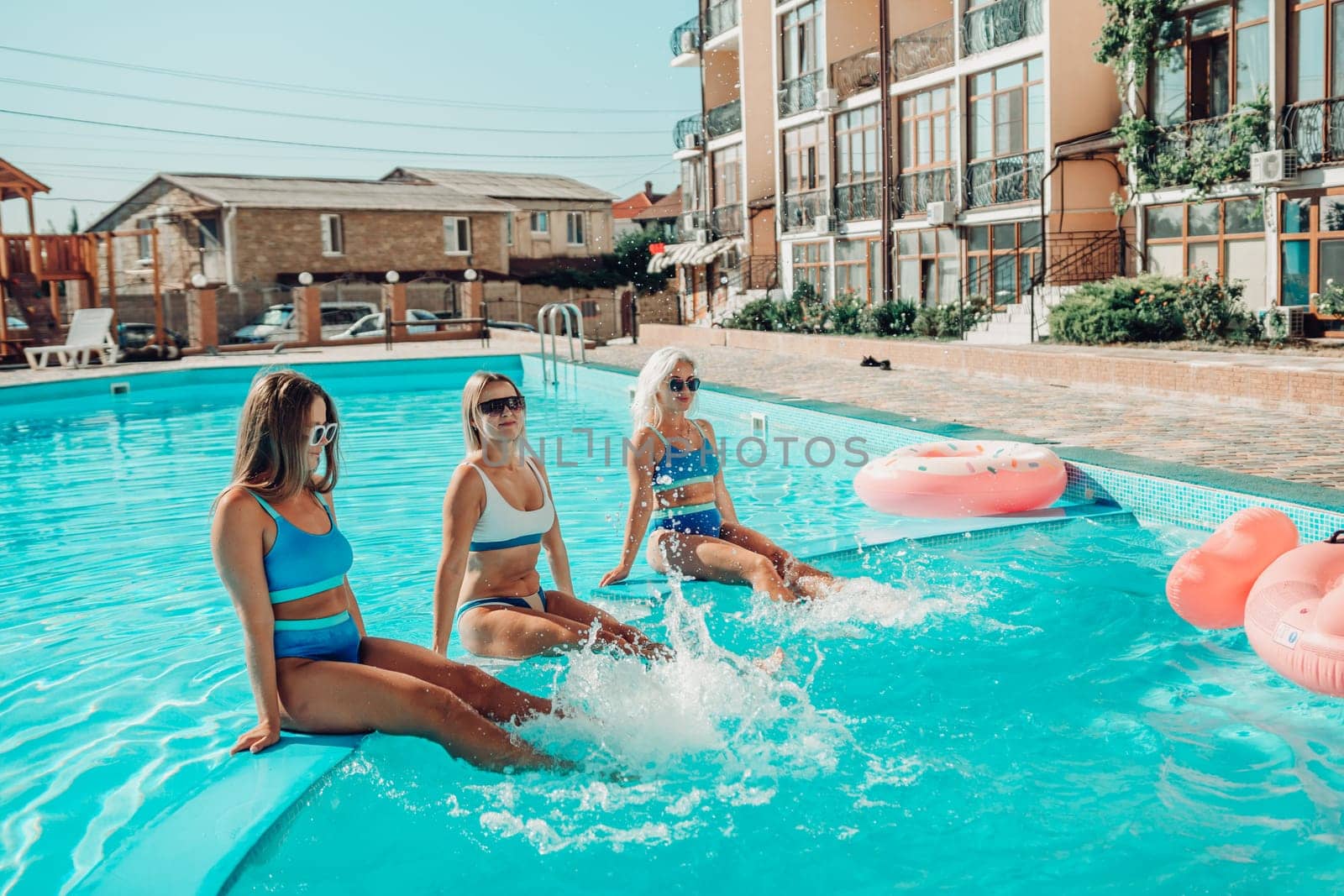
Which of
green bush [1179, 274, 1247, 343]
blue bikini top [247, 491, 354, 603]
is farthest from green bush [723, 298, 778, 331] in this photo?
blue bikini top [247, 491, 354, 603]

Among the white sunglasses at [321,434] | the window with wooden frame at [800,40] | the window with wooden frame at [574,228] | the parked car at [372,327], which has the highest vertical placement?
the window with wooden frame at [800,40]

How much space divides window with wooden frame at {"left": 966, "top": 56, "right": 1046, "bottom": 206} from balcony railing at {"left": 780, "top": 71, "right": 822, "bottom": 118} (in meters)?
6.59

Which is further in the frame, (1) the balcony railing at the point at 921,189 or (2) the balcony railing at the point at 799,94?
(2) the balcony railing at the point at 799,94

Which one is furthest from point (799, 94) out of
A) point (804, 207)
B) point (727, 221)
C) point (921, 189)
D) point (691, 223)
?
point (691, 223)

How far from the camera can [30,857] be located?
3.65 m

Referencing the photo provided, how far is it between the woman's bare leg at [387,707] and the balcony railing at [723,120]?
108 ft

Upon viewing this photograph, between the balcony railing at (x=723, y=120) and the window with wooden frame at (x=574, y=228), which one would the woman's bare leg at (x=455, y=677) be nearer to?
the balcony railing at (x=723, y=120)

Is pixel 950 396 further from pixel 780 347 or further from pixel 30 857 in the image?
pixel 30 857

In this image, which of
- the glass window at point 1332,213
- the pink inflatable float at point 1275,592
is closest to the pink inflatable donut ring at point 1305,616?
the pink inflatable float at point 1275,592

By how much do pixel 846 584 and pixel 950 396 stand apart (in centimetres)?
821

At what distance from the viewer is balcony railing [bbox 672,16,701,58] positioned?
119 feet

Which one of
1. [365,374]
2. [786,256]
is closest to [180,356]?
[365,374]

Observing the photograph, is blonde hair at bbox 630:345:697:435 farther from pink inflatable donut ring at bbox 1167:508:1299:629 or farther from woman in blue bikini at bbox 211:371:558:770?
pink inflatable donut ring at bbox 1167:508:1299:629

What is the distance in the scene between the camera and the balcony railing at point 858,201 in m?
27.8
